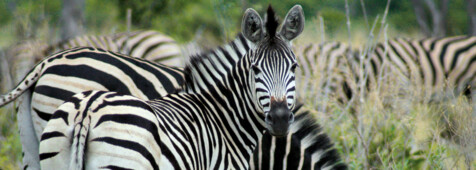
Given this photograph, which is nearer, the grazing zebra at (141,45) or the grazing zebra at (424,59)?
the grazing zebra at (141,45)

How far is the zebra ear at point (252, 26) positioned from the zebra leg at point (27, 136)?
1.90 meters

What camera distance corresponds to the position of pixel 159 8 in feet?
42.8

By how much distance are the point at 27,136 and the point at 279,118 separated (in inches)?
85.3

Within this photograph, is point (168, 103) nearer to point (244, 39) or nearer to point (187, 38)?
point (244, 39)

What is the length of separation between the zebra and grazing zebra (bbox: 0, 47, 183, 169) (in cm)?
94

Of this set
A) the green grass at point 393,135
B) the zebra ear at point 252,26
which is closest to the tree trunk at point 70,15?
the green grass at point 393,135

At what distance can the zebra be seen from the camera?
3.05m

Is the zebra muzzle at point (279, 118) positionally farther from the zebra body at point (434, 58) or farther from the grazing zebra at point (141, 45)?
the zebra body at point (434, 58)

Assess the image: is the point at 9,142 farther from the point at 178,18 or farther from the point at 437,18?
the point at 437,18

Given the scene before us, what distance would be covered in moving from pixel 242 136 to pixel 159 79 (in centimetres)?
139

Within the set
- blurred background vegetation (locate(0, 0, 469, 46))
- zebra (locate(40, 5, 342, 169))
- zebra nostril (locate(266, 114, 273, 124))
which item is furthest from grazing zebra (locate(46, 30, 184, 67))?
zebra nostril (locate(266, 114, 273, 124))

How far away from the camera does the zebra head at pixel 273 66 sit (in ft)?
12.3

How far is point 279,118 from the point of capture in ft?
12.1

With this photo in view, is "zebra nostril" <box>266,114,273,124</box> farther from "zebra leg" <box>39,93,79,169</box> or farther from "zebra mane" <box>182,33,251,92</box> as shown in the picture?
"zebra leg" <box>39,93,79,169</box>
